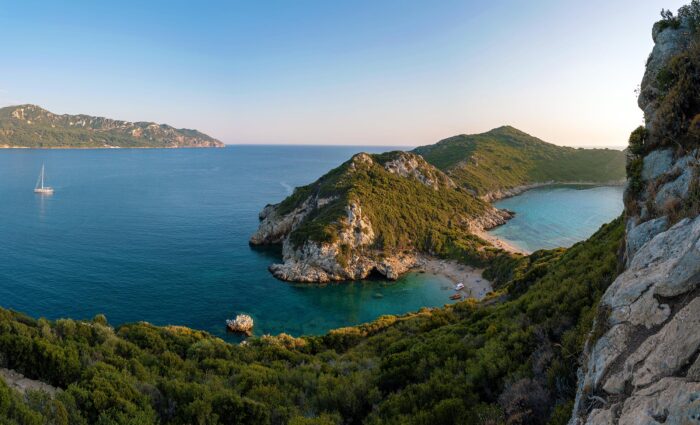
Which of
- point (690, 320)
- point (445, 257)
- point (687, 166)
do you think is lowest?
point (445, 257)

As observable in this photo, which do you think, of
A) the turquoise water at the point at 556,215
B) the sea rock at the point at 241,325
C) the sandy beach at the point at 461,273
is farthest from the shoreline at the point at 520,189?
the sea rock at the point at 241,325

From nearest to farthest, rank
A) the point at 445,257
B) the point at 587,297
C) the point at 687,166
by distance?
the point at 687,166 → the point at 587,297 → the point at 445,257

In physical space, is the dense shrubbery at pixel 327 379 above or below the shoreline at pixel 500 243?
above

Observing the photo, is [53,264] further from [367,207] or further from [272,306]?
[367,207]

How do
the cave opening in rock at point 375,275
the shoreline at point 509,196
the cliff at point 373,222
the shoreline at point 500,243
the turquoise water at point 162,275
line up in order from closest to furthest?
the turquoise water at point 162,275, the cave opening in rock at point 375,275, the cliff at point 373,222, the shoreline at point 500,243, the shoreline at point 509,196

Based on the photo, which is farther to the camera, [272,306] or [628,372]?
[272,306]

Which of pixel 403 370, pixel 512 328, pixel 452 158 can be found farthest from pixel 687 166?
pixel 452 158

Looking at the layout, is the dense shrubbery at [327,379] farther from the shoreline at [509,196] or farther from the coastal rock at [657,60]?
the shoreline at [509,196]
